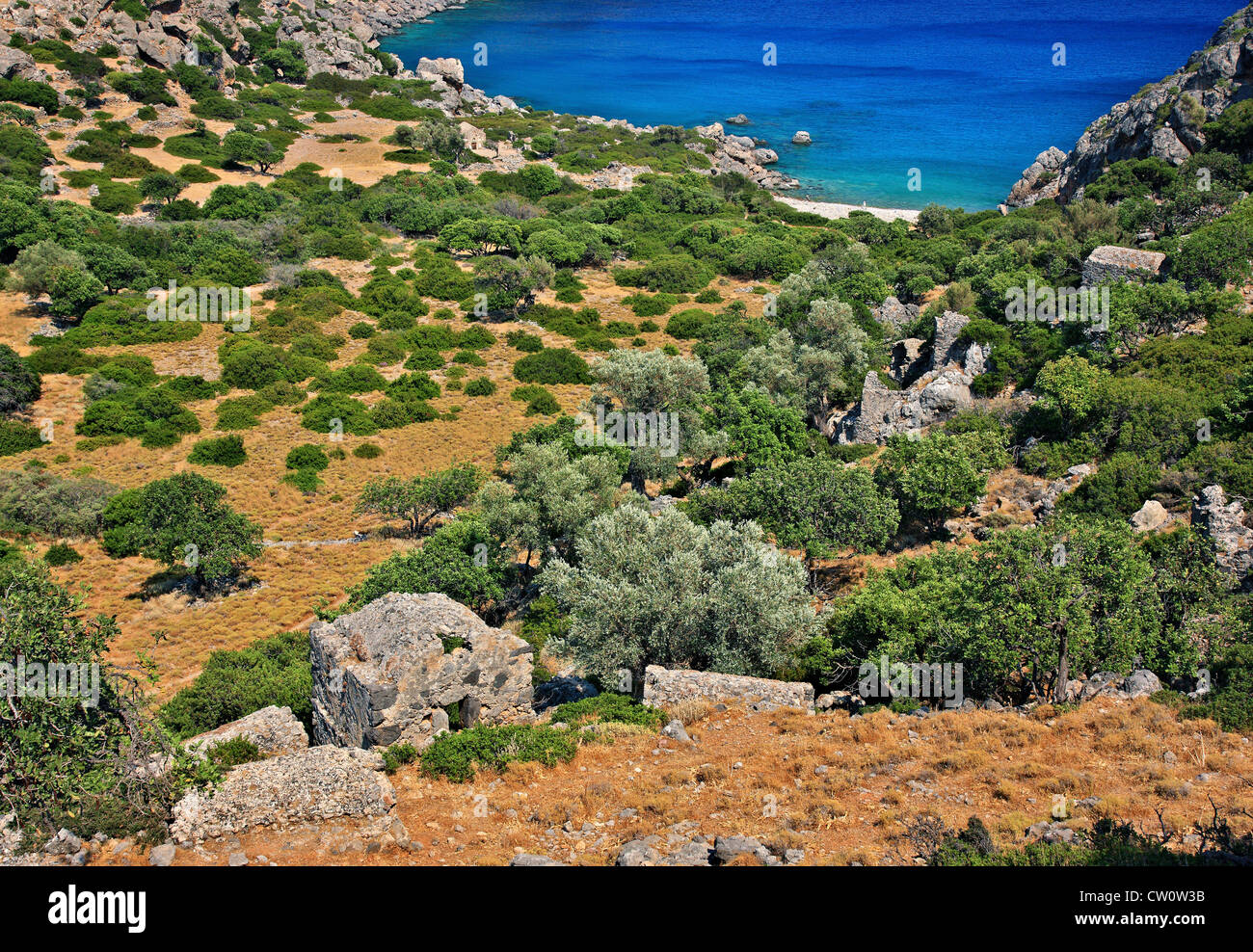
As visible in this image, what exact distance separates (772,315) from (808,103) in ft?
384

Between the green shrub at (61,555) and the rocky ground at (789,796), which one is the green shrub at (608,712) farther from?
the green shrub at (61,555)

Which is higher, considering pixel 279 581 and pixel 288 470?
pixel 288 470

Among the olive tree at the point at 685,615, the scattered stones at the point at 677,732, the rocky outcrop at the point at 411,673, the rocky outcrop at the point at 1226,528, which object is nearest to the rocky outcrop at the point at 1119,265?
the rocky outcrop at the point at 1226,528

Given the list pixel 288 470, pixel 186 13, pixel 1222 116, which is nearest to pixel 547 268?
pixel 288 470

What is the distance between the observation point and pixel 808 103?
14838 centimetres

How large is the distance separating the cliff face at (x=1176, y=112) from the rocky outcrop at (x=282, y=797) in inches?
2513

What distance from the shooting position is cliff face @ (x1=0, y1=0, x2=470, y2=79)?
3447 inches

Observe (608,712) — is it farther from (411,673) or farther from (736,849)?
(736,849)

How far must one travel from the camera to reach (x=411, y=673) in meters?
15.7

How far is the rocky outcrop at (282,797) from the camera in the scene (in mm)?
11266

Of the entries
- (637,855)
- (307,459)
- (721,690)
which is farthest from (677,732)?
(307,459)

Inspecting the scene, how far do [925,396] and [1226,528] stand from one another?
15.8 metres
